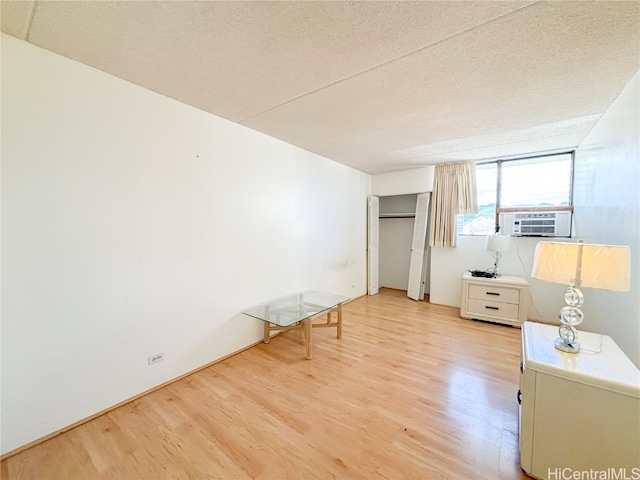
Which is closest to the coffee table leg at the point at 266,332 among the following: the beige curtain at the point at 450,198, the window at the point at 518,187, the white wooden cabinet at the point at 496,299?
the white wooden cabinet at the point at 496,299

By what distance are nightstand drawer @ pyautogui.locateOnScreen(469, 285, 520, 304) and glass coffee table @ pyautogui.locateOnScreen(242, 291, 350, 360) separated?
211 cm

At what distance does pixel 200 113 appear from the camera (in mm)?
2398

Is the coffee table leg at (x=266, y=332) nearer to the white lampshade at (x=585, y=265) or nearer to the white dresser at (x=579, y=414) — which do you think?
the white dresser at (x=579, y=414)

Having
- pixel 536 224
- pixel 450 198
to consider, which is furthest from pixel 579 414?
pixel 450 198

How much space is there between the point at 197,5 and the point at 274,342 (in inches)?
118

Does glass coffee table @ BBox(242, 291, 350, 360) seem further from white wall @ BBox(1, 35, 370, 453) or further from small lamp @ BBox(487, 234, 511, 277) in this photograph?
small lamp @ BBox(487, 234, 511, 277)

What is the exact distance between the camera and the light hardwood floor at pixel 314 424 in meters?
1.45

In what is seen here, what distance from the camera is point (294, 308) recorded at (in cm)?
307

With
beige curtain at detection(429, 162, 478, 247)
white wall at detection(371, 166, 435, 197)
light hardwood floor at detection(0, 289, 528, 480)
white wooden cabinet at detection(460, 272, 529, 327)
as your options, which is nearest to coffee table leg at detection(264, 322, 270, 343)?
light hardwood floor at detection(0, 289, 528, 480)

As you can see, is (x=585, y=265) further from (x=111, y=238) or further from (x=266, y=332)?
(x=111, y=238)

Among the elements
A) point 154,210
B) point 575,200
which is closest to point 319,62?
Result: point 154,210

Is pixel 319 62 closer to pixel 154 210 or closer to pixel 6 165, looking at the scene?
pixel 154 210

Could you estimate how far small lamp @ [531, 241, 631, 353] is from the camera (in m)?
1.31

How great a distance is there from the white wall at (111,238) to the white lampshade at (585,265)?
2538 mm
